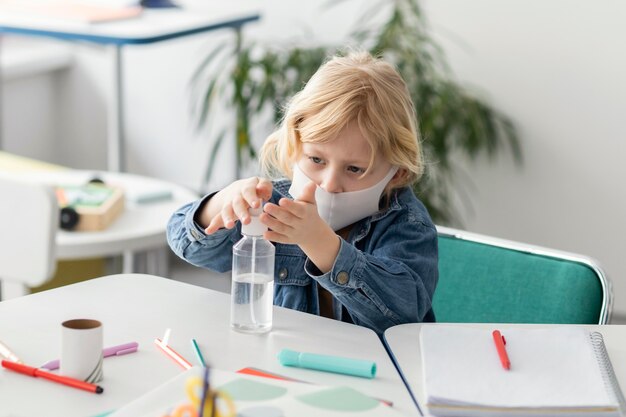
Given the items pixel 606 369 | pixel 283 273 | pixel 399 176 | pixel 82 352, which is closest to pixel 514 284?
pixel 399 176

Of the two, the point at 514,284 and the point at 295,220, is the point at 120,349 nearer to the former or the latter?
the point at 295,220

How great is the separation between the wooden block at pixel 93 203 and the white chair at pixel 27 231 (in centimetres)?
34

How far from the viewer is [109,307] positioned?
1412mm

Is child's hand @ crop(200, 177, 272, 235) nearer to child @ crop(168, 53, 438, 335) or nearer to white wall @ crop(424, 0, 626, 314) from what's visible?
child @ crop(168, 53, 438, 335)

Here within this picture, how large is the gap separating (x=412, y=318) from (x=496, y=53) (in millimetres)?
2005

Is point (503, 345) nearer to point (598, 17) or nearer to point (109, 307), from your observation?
point (109, 307)

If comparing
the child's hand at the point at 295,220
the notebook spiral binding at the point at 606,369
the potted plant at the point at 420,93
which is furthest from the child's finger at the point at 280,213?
the potted plant at the point at 420,93

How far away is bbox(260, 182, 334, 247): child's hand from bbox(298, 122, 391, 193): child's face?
0.55ft

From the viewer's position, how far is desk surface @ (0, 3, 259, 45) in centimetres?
300

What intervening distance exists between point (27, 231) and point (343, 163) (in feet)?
2.29

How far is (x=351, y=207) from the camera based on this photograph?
1.55 metres

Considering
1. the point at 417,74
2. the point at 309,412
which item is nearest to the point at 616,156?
the point at 417,74

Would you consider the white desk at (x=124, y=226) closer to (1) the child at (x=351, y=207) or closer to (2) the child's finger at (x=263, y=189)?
(1) the child at (x=351, y=207)

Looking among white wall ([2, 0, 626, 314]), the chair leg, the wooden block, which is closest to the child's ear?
the chair leg
